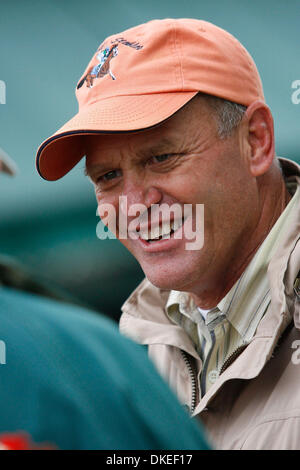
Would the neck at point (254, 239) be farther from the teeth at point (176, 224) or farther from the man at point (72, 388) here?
the man at point (72, 388)

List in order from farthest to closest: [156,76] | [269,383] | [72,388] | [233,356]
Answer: [156,76]
[233,356]
[269,383]
[72,388]

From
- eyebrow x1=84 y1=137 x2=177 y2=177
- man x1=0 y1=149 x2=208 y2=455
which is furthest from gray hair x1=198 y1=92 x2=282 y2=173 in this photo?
man x1=0 y1=149 x2=208 y2=455

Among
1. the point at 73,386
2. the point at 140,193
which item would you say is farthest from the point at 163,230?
the point at 73,386

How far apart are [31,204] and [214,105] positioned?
3.78ft

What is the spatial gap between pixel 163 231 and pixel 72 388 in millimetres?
998

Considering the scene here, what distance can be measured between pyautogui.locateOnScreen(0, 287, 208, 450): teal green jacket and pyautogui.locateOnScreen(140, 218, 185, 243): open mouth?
0.94 m

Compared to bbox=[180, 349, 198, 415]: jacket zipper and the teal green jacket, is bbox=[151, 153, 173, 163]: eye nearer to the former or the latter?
bbox=[180, 349, 198, 415]: jacket zipper

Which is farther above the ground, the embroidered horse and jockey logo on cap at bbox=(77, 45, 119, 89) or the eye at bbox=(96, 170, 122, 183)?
the embroidered horse and jockey logo on cap at bbox=(77, 45, 119, 89)

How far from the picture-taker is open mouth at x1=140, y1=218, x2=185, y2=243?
1503 mm

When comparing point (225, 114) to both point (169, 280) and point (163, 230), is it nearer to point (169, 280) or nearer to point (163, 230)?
point (163, 230)

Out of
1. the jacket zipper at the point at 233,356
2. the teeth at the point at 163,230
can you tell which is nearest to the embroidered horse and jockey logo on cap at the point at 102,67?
the teeth at the point at 163,230

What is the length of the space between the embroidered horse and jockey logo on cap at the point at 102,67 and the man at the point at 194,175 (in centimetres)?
1

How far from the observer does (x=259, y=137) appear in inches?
60.3

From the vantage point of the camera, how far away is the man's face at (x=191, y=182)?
4.81 ft
